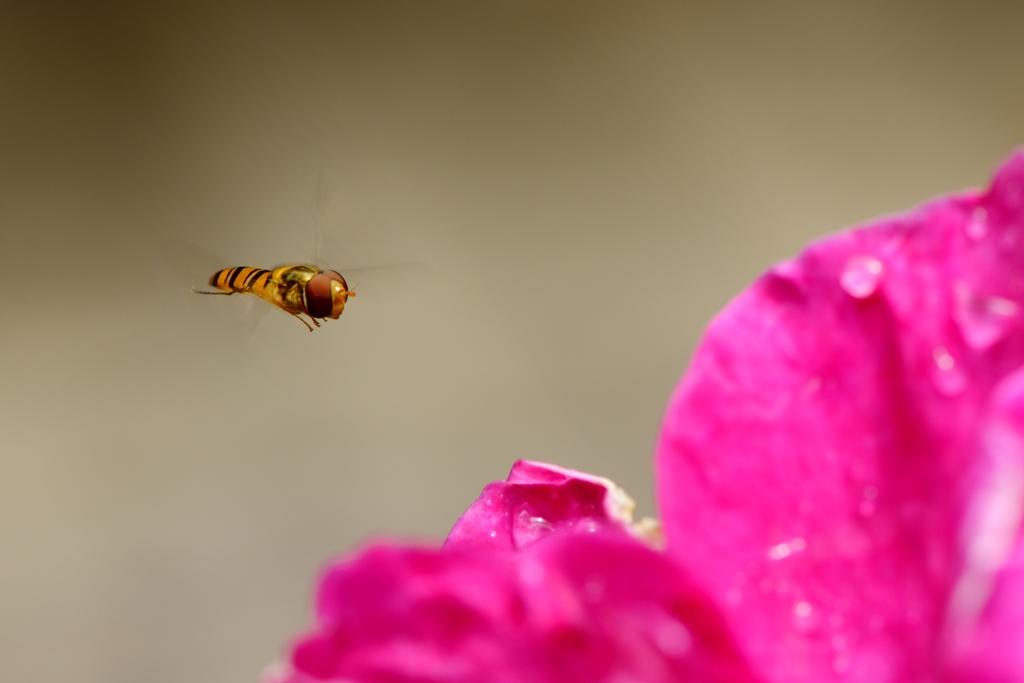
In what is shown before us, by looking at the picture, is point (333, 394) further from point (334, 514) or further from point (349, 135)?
point (349, 135)

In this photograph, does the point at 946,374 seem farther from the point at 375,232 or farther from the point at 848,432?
the point at 375,232

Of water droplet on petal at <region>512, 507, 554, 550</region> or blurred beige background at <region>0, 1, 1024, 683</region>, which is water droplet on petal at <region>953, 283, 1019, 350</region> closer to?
water droplet on petal at <region>512, 507, 554, 550</region>

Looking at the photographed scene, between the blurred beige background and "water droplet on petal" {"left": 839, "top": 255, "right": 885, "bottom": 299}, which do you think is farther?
the blurred beige background

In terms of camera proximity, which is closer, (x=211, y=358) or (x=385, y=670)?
(x=385, y=670)

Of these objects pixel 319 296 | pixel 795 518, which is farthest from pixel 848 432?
pixel 319 296

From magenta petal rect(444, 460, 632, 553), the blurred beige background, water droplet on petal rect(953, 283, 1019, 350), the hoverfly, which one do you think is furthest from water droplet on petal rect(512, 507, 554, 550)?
the blurred beige background

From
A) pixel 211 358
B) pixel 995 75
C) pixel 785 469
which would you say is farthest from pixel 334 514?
pixel 785 469
